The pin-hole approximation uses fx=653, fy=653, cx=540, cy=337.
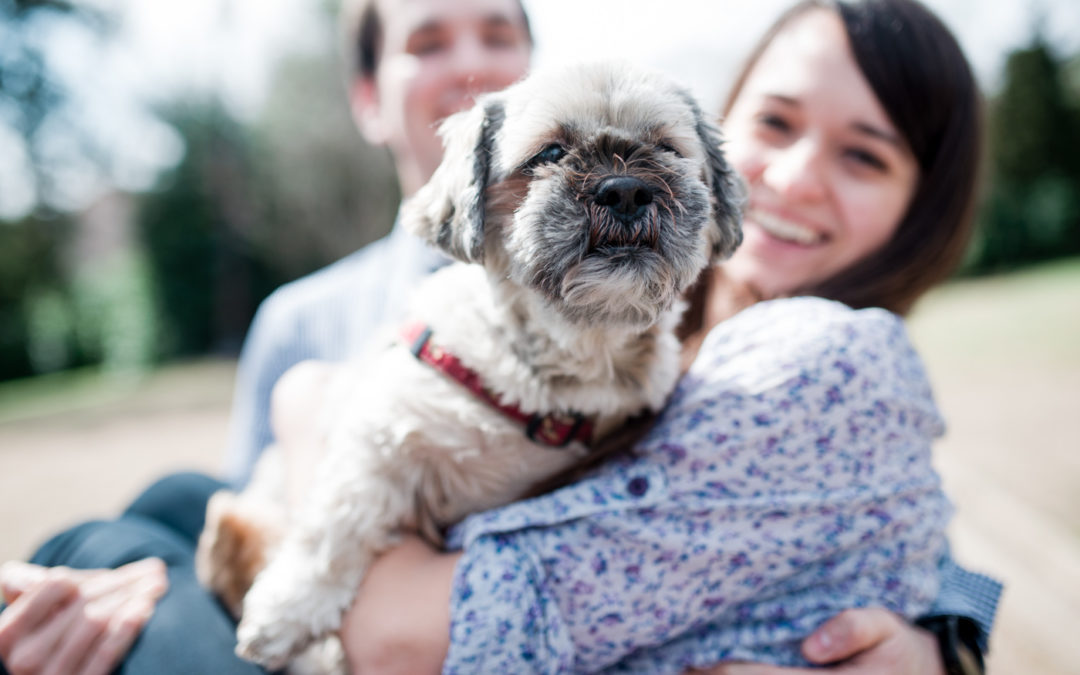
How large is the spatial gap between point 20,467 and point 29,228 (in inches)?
650

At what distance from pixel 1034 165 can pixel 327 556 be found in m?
33.8

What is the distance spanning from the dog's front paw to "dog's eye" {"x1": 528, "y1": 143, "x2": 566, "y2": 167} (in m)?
1.55

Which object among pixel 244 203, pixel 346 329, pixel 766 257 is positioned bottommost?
pixel 244 203

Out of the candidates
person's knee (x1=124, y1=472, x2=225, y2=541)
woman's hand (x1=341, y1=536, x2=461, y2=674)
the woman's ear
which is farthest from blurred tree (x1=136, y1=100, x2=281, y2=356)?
woman's hand (x1=341, y1=536, x2=461, y2=674)

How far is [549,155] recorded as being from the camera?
6.20 ft

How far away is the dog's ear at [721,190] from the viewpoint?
2070 mm

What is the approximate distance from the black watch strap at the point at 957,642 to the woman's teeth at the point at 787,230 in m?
1.32

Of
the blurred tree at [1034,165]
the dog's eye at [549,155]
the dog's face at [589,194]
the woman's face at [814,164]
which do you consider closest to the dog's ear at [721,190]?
the dog's face at [589,194]

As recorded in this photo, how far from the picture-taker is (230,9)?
894 inches

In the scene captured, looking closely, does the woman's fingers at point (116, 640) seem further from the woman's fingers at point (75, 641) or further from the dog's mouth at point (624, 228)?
the dog's mouth at point (624, 228)

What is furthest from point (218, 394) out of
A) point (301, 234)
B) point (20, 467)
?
point (301, 234)

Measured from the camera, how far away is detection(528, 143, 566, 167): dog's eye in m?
1.88

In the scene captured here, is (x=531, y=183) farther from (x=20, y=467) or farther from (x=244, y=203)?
(x=244, y=203)

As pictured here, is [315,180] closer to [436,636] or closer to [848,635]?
[436,636]
